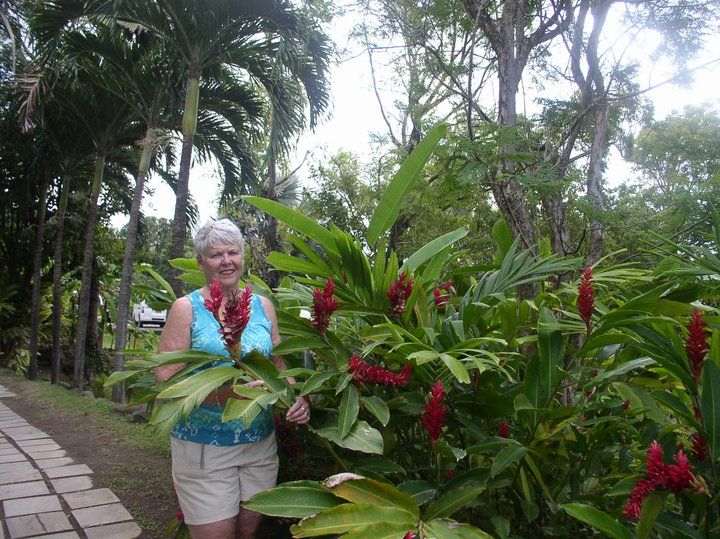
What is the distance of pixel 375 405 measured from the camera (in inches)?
60.1

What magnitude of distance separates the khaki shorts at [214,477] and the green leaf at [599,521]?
105 cm

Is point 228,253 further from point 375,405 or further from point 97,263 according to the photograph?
point 97,263

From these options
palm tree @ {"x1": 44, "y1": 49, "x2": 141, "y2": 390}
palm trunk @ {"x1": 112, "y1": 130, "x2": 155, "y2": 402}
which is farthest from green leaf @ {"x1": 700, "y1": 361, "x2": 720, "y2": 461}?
palm tree @ {"x1": 44, "y1": 49, "x2": 141, "y2": 390}

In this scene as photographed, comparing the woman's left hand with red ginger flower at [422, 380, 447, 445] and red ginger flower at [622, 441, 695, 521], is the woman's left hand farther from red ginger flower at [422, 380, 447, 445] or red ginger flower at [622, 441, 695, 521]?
red ginger flower at [622, 441, 695, 521]

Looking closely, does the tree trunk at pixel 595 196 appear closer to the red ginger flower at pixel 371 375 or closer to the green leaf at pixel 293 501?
the red ginger flower at pixel 371 375

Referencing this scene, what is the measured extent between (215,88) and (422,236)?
15.2ft

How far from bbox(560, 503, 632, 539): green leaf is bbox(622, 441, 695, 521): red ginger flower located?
6 centimetres

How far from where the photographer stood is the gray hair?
196cm

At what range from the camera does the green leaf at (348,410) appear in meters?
1.47

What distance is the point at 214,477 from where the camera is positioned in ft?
6.05

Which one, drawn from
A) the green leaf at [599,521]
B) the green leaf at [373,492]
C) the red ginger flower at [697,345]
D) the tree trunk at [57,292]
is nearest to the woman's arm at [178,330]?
the green leaf at [373,492]

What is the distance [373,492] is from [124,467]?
126 inches

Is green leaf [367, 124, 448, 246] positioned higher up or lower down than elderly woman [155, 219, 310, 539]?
higher up

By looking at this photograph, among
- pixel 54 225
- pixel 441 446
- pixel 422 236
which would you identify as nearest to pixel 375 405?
pixel 441 446
